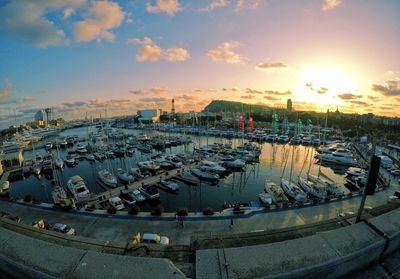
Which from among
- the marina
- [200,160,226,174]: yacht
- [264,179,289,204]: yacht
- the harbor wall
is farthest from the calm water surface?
the harbor wall

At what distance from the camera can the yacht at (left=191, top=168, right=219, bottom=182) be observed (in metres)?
40.0

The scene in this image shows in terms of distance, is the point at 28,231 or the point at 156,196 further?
the point at 156,196

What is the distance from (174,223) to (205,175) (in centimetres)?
2126

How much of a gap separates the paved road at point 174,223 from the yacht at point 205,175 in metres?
18.9

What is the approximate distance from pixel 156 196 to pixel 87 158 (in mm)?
37574

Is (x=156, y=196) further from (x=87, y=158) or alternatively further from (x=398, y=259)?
(x=87, y=158)

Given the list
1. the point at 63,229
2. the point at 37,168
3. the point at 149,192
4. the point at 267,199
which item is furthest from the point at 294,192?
the point at 37,168

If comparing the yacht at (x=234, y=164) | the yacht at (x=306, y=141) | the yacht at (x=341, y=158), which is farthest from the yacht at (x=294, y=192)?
the yacht at (x=306, y=141)

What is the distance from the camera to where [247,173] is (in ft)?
150

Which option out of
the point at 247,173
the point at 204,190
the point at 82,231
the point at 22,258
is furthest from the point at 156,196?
the point at 22,258

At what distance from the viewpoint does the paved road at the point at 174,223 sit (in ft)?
59.9

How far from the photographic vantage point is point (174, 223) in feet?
64.1

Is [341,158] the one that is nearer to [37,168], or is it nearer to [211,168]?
[211,168]

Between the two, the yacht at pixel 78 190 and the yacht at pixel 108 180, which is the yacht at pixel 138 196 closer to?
the yacht at pixel 78 190
